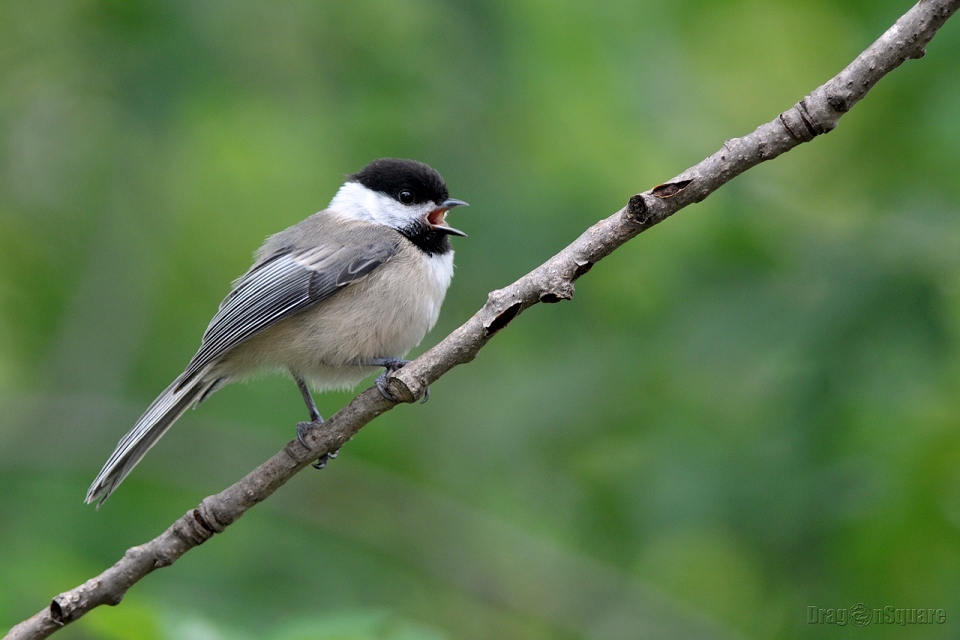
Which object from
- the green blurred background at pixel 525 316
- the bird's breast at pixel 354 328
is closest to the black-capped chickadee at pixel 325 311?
the bird's breast at pixel 354 328

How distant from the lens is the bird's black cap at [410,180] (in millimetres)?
3393

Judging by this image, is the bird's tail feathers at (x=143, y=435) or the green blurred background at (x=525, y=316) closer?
the bird's tail feathers at (x=143, y=435)

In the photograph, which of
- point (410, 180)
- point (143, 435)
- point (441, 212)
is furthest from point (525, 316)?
point (143, 435)

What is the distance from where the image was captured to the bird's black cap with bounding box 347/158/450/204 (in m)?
3.39

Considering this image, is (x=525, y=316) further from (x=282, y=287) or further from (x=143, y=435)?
(x=143, y=435)

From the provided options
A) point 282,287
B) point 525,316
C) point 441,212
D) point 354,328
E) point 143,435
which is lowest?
point 143,435

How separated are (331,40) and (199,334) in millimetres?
1591

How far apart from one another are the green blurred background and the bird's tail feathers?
36 cm

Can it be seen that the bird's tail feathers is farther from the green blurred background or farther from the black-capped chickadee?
the green blurred background

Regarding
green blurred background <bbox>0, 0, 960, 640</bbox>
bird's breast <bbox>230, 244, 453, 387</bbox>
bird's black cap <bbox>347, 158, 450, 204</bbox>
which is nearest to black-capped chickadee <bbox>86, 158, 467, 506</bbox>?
bird's breast <bbox>230, 244, 453, 387</bbox>

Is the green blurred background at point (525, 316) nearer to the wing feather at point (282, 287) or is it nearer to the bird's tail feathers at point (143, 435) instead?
the bird's tail feathers at point (143, 435)

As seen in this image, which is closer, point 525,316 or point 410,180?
point 410,180

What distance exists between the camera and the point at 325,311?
304 cm

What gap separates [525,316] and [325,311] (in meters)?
1.36
